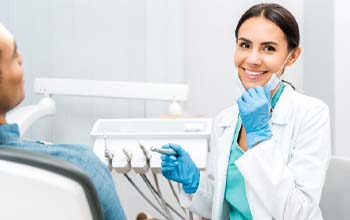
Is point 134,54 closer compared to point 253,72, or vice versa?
point 253,72

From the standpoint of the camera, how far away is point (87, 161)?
0.67 meters

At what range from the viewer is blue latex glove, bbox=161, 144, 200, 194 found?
1.38 meters

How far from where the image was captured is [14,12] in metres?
1.98

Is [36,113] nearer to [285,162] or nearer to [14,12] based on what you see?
[14,12]

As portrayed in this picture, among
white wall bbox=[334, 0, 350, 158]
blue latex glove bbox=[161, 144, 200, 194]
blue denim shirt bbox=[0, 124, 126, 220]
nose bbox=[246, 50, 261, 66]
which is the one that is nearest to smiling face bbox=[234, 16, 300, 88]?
nose bbox=[246, 50, 261, 66]

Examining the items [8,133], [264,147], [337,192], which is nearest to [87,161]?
[8,133]

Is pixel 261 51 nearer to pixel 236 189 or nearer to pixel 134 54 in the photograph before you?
pixel 236 189

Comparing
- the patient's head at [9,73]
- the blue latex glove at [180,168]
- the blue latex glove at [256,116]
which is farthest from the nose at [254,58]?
the patient's head at [9,73]

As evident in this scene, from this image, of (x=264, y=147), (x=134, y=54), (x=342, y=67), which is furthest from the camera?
(x=134, y=54)

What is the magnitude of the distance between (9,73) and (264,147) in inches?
27.3

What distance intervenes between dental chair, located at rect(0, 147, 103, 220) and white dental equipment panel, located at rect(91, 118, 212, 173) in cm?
102

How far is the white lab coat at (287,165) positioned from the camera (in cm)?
112

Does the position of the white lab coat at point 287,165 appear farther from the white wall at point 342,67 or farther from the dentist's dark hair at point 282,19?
the white wall at point 342,67

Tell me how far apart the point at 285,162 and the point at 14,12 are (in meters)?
1.39
